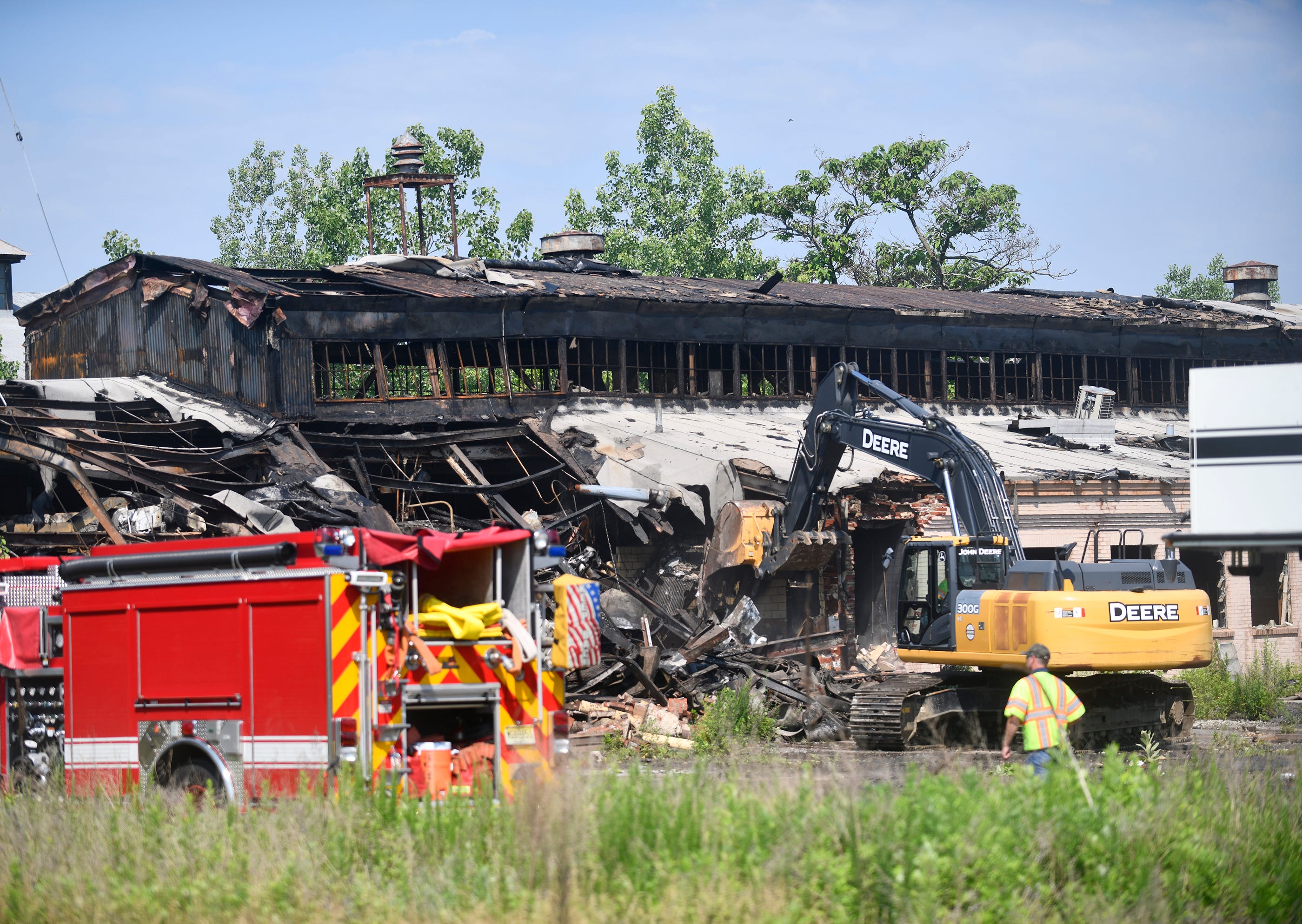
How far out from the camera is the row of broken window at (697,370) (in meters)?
28.4

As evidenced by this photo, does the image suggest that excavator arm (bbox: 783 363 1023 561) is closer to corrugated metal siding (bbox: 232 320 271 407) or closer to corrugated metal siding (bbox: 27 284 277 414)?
corrugated metal siding (bbox: 27 284 277 414)

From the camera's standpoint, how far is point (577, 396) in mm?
30047

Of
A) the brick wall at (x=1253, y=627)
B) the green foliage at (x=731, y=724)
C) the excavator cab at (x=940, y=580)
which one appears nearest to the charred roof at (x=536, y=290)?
the brick wall at (x=1253, y=627)

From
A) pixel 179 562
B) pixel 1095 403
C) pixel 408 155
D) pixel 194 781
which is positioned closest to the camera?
pixel 194 781

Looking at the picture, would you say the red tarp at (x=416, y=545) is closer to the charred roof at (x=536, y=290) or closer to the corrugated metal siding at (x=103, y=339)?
the charred roof at (x=536, y=290)

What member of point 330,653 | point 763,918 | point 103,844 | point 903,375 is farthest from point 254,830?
point 903,375

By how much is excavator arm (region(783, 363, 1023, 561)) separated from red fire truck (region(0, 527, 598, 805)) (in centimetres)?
822

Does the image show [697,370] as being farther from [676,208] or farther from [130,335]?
[676,208]

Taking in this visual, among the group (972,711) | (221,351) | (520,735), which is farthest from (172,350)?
(520,735)

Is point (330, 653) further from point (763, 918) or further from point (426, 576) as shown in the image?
point (763, 918)

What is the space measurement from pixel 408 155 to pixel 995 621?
1214 inches

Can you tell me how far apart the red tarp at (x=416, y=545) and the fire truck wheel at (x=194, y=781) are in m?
2.16

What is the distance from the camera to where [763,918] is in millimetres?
7160

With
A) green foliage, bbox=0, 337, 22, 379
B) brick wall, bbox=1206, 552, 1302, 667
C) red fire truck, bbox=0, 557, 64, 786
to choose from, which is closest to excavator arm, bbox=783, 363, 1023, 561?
brick wall, bbox=1206, 552, 1302, 667
